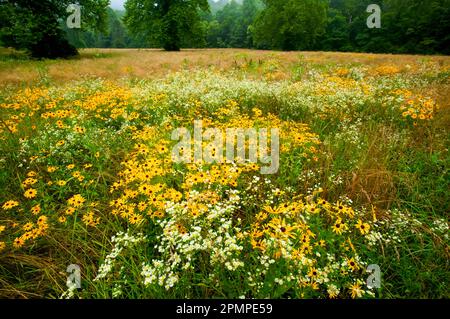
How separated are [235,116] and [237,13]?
91.9 metres

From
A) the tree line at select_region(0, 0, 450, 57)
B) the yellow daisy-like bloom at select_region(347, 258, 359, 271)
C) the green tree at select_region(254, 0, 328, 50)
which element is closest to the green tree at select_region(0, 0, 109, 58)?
the tree line at select_region(0, 0, 450, 57)

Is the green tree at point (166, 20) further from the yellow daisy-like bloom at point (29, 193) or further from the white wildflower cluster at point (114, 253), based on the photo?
the white wildflower cluster at point (114, 253)

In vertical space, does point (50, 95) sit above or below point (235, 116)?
above

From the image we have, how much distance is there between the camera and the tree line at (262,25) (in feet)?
63.9

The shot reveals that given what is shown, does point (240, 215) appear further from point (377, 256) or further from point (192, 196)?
point (377, 256)

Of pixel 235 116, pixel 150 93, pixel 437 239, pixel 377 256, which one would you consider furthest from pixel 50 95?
pixel 437 239

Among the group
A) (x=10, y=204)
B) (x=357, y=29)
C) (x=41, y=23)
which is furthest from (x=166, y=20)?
(x=357, y=29)

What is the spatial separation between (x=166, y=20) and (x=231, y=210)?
33.4 m

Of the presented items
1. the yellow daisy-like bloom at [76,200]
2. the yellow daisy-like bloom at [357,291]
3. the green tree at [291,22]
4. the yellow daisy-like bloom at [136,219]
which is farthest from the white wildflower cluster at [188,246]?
the green tree at [291,22]

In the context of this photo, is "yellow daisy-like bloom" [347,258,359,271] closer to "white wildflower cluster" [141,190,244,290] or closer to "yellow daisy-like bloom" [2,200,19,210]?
"white wildflower cluster" [141,190,244,290]

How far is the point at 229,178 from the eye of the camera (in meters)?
2.93
